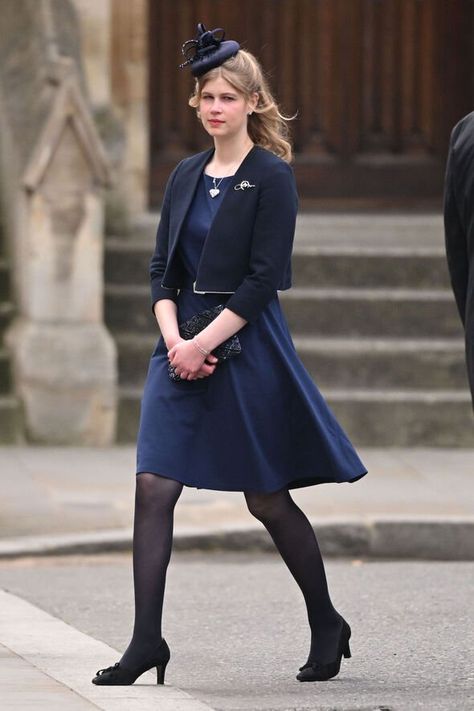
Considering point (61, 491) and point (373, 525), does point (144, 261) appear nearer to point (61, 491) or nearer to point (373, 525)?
point (61, 491)

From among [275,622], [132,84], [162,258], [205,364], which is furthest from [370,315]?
[205,364]

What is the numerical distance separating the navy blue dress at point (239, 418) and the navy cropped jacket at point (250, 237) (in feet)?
0.16

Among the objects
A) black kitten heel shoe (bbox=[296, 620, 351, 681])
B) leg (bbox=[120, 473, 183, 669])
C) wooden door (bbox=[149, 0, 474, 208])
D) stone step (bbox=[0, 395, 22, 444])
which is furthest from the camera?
wooden door (bbox=[149, 0, 474, 208])

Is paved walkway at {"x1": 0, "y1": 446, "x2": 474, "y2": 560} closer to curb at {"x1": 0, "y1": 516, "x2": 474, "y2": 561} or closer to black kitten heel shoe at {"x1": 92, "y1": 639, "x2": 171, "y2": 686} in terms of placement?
curb at {"x1": 0, "y1": 516, "x2": 474, "y2": 561}

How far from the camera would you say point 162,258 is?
556 cm

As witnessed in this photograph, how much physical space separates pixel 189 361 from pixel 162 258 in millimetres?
407

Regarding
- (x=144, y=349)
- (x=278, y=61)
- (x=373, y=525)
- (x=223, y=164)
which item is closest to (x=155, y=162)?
(x=278, y=61)

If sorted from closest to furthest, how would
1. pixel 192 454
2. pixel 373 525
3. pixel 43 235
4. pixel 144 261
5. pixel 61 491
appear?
pixel 192 454 → pixel 373 525 → pixel 61 491 → pixel 43 235 → pixel 144 261

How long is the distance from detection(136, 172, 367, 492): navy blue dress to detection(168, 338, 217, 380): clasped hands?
0.05m

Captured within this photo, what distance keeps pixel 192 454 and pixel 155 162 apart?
887 centimetres

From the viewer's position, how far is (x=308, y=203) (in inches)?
567

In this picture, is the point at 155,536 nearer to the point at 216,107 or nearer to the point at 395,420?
the point at 216,107

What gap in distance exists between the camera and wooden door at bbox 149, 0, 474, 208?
14.1m

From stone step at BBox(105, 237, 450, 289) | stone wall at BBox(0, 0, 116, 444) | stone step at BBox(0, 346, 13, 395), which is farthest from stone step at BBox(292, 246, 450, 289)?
stone step at BBox(0, 346, 13, 395)
